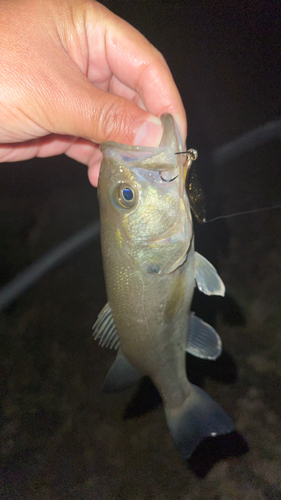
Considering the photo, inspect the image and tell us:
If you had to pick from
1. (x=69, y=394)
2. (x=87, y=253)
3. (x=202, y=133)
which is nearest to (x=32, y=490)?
(x=69, y=394)

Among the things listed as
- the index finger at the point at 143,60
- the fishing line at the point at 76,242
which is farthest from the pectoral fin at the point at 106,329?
the fishing line at the point at 76,242

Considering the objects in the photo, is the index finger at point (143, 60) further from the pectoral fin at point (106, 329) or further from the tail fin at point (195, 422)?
the tail fin at point (195, 422)

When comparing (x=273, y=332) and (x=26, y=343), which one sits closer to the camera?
(x=273, y=332)

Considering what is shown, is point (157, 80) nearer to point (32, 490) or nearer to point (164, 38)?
point (164, 38)

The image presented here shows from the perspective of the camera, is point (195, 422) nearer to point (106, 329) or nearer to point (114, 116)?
point (106, 329)

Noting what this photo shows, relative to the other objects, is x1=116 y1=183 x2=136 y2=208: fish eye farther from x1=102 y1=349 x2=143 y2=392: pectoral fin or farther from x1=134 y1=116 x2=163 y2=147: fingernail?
x1=102 y1=349 x2=143 y2=392: pectoral fin
